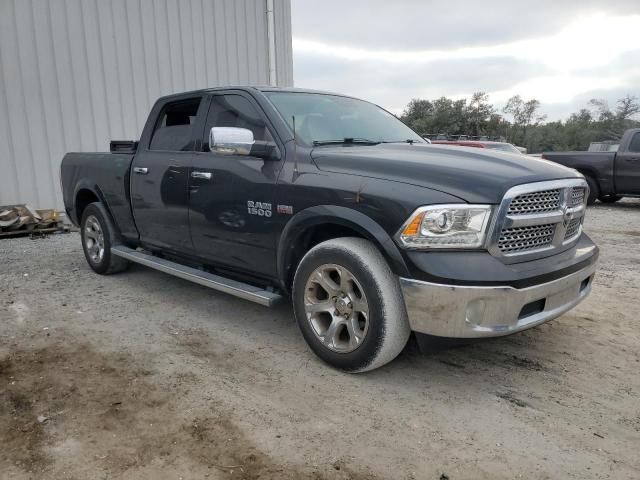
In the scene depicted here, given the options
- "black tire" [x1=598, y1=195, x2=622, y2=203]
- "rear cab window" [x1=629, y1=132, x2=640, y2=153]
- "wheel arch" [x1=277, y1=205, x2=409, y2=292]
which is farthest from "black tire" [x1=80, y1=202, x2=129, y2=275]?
"black tire" [x1=598, y1=195, x2=622, y2=203]

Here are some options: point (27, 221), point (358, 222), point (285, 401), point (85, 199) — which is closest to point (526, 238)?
point (358, 222)

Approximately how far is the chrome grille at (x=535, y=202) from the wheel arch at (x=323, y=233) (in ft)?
2.20

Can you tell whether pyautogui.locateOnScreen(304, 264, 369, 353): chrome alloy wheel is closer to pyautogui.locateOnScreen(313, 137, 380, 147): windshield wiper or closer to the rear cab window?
pyautogui.locateOnScreen(313, 137, 380, 147): windshield wiper

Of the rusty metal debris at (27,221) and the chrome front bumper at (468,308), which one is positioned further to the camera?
the rusty metal debris at (27,221)

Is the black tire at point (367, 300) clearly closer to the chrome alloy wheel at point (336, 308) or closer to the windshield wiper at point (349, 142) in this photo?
the chrome alloy wheel at point (336, 308)

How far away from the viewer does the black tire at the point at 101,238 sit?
5.41 meters

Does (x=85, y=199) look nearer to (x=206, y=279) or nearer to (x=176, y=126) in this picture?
(x=176, y=126)

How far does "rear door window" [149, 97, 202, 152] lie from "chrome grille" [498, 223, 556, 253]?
8.78 ft

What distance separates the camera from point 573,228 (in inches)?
133

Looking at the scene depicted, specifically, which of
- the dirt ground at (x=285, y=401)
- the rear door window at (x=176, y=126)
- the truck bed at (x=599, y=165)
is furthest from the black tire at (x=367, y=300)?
the truck bed at (x=599, y=165)

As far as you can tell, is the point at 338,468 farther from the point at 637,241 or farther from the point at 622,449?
the point at 637,241

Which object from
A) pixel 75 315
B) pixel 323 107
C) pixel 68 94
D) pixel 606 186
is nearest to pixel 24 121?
pixel 68 94

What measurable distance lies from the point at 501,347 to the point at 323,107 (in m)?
2.24

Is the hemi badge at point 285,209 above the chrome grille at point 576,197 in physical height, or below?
below
